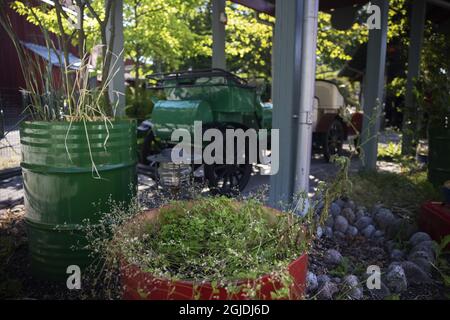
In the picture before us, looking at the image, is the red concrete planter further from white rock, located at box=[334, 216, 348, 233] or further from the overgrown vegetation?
the overgrown vegetation

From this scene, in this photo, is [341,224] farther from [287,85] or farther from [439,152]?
[439,152]

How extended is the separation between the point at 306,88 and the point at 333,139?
14.1 ft

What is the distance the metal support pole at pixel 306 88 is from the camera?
3.03 meters

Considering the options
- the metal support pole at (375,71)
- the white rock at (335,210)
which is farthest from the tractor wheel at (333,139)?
the white rock at (335,210)

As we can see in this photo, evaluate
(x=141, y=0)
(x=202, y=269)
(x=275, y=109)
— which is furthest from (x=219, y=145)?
(x=141, y=0)

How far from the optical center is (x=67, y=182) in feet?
7.13

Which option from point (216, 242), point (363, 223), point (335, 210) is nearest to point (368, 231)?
point (363, 223)

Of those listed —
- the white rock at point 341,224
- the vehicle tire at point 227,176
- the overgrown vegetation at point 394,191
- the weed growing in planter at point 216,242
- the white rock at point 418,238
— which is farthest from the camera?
the vehicle tire at point 227,176

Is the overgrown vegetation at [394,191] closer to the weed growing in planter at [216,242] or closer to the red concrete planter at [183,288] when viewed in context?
the weed growing in planter at [216,242]

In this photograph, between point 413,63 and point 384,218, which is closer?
point 384,218

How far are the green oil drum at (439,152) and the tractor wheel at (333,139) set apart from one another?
2.24 metres

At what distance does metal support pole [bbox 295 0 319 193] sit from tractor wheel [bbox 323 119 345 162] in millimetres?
3928

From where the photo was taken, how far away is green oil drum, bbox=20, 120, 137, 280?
2.15m
